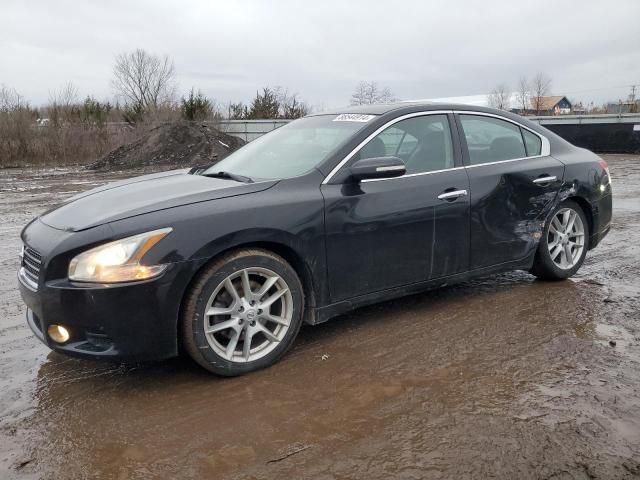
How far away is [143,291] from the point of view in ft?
9.70

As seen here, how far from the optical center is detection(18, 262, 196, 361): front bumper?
9.57ft

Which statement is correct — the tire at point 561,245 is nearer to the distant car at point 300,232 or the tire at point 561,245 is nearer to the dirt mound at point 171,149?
the distant car at point 300,232

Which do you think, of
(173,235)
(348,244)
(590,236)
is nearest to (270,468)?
(173,235)

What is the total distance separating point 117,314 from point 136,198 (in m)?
0.87

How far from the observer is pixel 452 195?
13.4 feet

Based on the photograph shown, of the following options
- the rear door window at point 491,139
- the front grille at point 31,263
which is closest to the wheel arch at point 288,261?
the front grille at point 31,263

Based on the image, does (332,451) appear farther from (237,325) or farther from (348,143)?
(348,143)

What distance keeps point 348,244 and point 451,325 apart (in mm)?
1077

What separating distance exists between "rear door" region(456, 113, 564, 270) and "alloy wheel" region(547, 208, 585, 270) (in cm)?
25

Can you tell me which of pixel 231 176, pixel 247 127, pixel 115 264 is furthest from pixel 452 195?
pixel 247 127

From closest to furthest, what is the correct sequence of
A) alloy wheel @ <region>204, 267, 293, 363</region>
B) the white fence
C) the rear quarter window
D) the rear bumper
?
alloy wheel @ <region>204, 267, 293, 363</region> → the rear quarter window → the rear bumper → the white fence

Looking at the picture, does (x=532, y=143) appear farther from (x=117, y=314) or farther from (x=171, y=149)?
(x=171, y=149)

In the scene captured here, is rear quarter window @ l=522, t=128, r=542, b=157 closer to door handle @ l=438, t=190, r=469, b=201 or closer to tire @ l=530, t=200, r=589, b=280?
tire @ l=530, t=200, r=589, b=280

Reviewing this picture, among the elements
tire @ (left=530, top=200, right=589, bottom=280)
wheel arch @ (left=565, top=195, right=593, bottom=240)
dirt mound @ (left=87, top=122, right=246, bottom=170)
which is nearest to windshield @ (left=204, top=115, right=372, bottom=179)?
tire @ (left=530, top=200, right=589, bottom=280)
